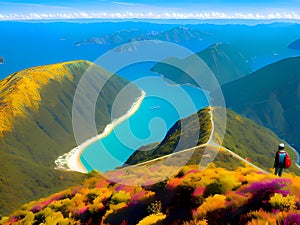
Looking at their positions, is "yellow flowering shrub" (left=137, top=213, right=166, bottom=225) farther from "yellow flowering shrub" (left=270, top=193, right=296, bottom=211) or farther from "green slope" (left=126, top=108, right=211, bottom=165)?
Answer: "green slope" (left=126, top=108, right=211, bottom=165)

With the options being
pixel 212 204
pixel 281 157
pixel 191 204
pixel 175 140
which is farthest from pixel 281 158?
pixel 175 140

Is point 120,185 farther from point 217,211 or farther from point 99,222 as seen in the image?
point 217,211

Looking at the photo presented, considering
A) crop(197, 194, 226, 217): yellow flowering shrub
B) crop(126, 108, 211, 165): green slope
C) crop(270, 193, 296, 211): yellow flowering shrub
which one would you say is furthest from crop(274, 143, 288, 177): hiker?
crop(126, 108, 211, 165): green slope

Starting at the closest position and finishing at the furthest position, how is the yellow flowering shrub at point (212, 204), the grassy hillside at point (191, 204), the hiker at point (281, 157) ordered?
the grassy hillside at point (191, 204) → the yellow flowering shrub at point (212, 204) → the hiker at point (281, 157)

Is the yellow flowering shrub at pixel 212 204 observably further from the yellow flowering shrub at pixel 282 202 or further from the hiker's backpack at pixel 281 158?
the hiker's backpack at pixel 281 158

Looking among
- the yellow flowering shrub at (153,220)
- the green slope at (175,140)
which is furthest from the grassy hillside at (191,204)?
the green slope at (175,140)

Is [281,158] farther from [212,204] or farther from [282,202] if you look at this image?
[212,204]

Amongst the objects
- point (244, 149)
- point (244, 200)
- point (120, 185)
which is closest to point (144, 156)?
point (244, 149)

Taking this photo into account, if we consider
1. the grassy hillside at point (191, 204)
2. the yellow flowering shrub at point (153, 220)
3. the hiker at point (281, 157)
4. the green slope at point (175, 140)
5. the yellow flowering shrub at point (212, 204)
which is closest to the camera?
the grassy hillside at point (191, 204)

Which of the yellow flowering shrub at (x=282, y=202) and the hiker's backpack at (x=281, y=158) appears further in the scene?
the hiker's backpack at (x=281, y=158)
